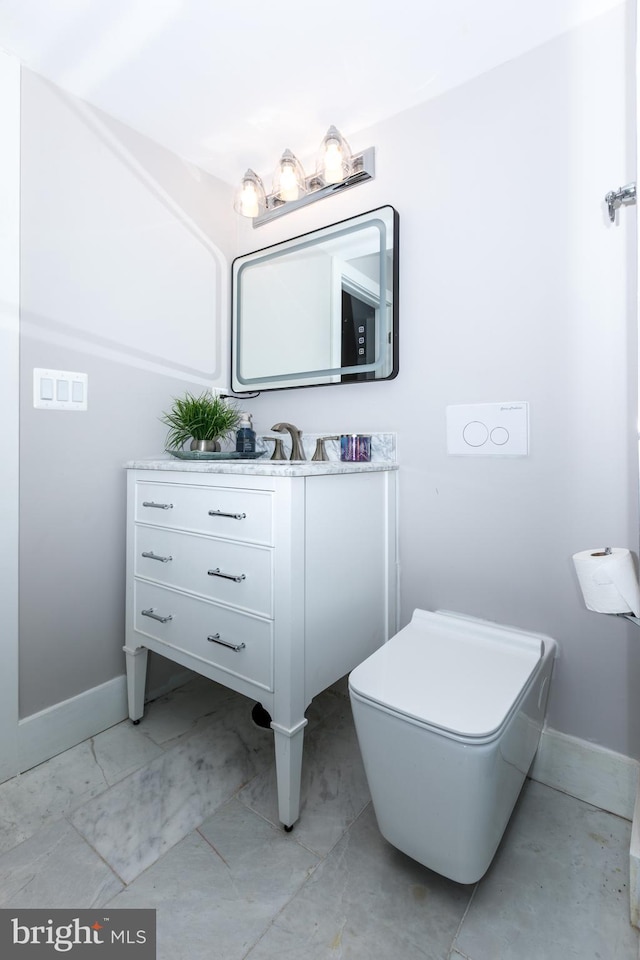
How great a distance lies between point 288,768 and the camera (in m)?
1.07

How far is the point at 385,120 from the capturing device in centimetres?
151

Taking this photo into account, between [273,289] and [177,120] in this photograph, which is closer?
[177,120]

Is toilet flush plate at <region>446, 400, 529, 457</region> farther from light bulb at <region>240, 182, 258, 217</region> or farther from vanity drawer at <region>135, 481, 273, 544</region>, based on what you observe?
light bulb at <region>240, 182, 258, 217</region>

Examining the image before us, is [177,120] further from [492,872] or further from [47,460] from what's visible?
[492,872]

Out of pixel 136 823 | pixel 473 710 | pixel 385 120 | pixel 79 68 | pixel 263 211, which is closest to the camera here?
pixel 473 710

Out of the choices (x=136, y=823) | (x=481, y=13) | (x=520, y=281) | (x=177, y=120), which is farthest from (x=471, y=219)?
(x=136, y=823)

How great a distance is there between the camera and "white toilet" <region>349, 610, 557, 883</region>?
818mm

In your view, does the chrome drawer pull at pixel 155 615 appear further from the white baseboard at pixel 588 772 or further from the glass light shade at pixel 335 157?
the glass light shade at pixel 335 157

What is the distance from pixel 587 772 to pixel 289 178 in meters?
2.08

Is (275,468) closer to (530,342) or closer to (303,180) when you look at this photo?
(530,342)

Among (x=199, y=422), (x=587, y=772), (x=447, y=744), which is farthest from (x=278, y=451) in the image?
(x=587, y=772)

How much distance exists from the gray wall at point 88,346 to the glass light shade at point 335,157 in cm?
56

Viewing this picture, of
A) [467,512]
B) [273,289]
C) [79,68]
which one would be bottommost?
[467,512]

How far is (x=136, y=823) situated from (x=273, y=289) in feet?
5.83
